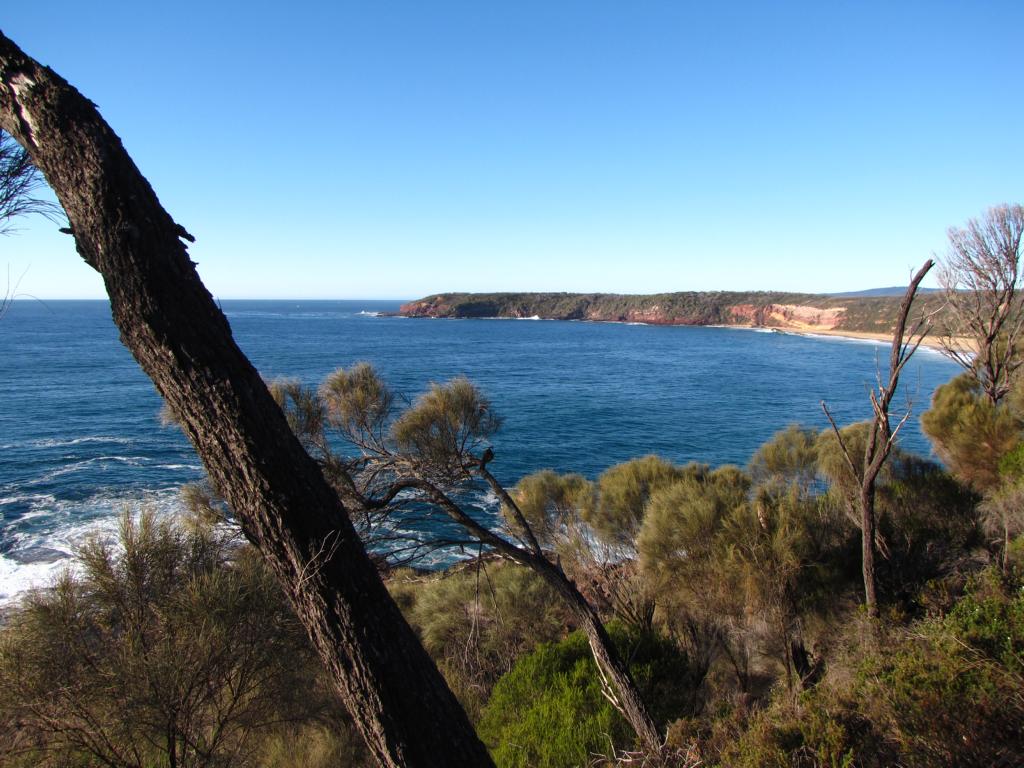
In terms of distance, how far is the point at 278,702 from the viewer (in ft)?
20.2

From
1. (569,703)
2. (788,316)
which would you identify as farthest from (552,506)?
(788,316)

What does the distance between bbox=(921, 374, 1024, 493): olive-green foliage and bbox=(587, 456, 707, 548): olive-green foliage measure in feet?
16.6

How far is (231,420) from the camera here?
2.38 metres

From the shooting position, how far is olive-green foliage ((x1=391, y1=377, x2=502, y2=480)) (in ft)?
23.2

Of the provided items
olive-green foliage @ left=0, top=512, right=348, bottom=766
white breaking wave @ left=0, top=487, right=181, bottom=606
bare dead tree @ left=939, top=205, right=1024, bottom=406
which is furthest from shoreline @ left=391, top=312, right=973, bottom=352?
white breaking wave @ left=0, top=487, right=181, bottom=606

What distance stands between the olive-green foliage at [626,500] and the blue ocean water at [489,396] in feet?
13.5

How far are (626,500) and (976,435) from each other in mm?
6685

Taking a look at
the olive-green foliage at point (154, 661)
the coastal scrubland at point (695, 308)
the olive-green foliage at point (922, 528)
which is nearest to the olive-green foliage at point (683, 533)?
the olive-green foliage at point (922, 528)

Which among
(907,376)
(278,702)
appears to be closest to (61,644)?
(278,702)

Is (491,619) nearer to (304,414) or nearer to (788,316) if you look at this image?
(304,414)

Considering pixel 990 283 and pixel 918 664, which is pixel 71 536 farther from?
pixel 990 283

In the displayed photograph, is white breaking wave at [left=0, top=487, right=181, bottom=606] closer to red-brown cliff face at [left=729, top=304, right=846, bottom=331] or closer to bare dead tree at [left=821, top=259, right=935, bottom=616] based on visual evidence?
bare dead tree at [left=821, top=259, right=935, bottom=616]

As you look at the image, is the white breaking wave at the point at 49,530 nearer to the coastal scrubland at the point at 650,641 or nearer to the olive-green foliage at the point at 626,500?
the coastal scrubland at the point at 650,641

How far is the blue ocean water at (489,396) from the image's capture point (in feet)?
54.7
